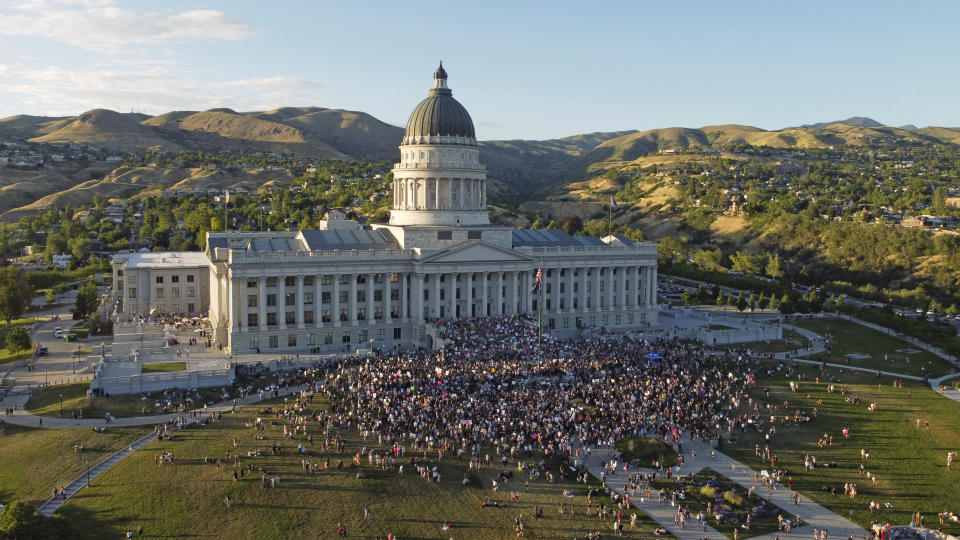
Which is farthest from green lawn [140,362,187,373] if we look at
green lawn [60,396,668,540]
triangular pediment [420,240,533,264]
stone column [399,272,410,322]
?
triangular pediment [420,240,533,264]

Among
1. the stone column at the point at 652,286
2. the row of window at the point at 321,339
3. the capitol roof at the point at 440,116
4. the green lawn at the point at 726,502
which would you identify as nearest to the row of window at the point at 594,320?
the stone column at the point at 652,286

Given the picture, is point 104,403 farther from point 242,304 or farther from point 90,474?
point 242,304

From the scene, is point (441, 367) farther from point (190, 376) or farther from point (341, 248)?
point (341, 248)

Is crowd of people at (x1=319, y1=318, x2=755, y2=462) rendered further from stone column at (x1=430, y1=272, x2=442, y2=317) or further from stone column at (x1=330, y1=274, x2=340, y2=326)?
stone column at (x1=330, y1=274, x2=340, y2=326)

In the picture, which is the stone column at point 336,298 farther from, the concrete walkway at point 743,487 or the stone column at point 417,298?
the concrete walkway at point 743,487

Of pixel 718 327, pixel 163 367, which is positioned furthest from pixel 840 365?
pixel 163 367
